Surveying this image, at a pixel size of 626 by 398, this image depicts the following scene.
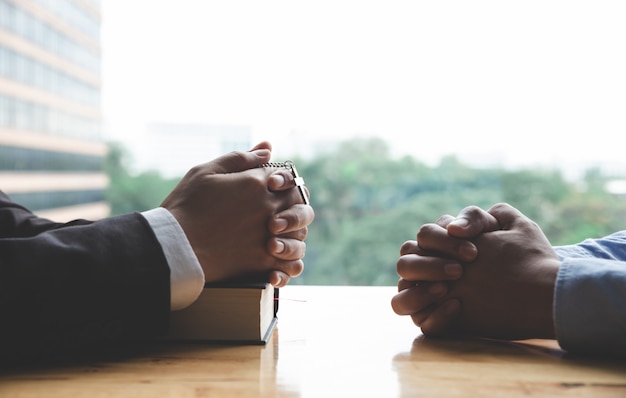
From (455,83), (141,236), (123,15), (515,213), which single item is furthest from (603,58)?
(141,236)

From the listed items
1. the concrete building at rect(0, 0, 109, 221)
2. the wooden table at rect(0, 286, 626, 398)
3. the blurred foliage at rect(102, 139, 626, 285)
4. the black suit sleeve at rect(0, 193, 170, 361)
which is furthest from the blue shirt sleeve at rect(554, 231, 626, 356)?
the blurred foliage at rect(102, 139, 626, 285)

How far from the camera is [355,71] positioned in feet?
14.4

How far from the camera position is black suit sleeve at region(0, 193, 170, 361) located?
50cm

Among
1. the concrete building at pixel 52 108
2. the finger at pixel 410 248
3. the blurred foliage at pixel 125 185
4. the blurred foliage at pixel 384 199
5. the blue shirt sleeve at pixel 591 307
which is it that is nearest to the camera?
the blue shirt sleeve at pixel 591 307

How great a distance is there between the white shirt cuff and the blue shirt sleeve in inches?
13.9

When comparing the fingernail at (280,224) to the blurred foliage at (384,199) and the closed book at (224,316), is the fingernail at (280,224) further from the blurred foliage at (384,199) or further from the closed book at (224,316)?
the blurred foliage at (384,199)

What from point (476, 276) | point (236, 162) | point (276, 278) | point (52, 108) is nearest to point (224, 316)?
point (276, 278)

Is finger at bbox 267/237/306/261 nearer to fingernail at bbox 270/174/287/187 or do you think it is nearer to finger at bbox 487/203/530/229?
fingernail at bbox 270/174/287/187

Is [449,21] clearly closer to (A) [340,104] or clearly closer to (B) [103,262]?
(A) [340,104]

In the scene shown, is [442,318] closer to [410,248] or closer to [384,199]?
[410,248]

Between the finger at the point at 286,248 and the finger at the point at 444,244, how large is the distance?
0.14 m

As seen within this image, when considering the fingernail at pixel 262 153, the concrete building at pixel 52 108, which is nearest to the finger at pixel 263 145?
the fingernail at pixel 262 153

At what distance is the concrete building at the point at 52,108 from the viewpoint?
367 centimetres

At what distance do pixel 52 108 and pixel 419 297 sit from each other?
13.7 ft
